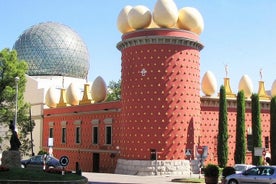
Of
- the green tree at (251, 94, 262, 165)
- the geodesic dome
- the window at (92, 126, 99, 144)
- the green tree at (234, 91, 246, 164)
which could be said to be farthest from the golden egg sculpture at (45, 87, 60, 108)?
the green tree at (251, 94, 262, 165)

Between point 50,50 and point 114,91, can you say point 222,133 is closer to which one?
point 50,50

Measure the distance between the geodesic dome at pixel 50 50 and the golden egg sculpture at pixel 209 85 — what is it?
26343 millimetres

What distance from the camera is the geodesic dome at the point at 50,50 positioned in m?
64.0

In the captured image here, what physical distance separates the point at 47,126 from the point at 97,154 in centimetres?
1190

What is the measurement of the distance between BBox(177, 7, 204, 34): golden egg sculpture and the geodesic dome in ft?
91.6

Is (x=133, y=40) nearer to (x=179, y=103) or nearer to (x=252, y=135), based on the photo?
(x=179, y=103)

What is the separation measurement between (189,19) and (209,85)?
7.32 metres

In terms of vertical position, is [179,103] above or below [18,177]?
above

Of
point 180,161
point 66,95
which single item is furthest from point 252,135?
point 66,95

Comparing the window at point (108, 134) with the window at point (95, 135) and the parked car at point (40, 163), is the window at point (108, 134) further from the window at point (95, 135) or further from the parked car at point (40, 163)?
the parked car at point (40, 163)

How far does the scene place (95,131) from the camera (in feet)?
157

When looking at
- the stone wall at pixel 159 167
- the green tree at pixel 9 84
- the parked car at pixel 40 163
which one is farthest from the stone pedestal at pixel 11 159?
the green tree at pixel 9 84

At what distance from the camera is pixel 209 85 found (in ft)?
144

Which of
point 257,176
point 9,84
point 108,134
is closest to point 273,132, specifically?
point 108,134
